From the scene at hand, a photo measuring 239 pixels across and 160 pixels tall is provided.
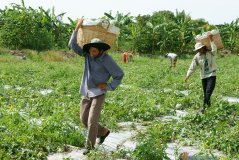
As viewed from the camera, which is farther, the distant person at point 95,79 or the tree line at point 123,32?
the tree line at point 123,32

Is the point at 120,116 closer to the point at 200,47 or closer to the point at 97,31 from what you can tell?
the point at 200,47

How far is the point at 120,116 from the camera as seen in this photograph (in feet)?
28.0

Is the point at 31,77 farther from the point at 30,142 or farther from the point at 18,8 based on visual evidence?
the point at 18,8

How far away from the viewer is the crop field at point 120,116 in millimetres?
5738

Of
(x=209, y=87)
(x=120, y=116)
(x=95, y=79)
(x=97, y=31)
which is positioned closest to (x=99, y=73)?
(x=95, y=79)

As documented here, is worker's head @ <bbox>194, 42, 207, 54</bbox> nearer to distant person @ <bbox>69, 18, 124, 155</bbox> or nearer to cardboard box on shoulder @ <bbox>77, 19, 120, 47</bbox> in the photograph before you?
cardboard box on shoulder @ <bbox>77, 19, 120, 47</bbox>

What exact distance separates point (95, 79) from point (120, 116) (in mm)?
2731

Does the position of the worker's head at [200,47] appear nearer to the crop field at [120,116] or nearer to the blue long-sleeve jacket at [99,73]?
the crop field at [120,116]

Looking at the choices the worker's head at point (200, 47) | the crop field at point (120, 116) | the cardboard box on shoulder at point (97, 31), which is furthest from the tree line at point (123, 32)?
the cardboard box on shoulder at point (97, 31)

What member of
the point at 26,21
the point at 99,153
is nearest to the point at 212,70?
the point at 99,153

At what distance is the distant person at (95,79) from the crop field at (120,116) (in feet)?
1.85

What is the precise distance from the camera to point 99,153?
532cm

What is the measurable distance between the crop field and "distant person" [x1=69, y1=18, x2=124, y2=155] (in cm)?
56

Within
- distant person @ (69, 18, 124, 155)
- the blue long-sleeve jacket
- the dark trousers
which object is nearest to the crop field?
the dark trousers
